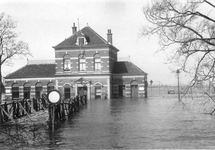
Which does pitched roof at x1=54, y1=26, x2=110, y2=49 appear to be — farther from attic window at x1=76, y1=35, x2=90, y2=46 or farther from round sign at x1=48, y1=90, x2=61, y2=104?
round sign at x1=48, y1=90, x2=61, y2=104

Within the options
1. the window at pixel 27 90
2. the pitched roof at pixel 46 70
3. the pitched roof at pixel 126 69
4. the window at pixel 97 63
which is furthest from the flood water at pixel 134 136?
the window at pixel 27 90

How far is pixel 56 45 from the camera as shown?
48.0 metres

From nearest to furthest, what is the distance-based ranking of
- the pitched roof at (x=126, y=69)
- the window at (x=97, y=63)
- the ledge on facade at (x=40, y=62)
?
the window at (x=97, y=63), the pitched roof at (x=126, y=69), the ledge on facade at (x=40, y=62)

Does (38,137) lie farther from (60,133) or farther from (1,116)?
(1,116)

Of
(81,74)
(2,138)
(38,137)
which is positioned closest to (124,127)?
(38,137)

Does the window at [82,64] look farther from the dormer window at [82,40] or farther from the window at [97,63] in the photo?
the dormer window at [82,40]

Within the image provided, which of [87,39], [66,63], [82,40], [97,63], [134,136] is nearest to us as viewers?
[134,136]

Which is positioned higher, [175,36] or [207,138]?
[175,36]

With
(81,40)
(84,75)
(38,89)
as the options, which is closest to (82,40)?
(81,40)

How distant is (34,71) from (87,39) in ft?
32.0

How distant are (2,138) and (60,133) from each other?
7.96 feet

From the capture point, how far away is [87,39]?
157 ft

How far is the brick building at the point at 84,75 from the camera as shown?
47.1 meters

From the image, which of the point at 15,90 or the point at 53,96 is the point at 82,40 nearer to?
the point at 15,90
